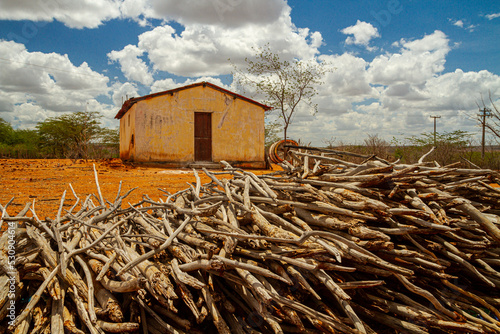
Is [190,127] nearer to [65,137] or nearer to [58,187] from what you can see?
[58,187]

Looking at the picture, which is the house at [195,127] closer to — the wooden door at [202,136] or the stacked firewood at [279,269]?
the wooden door at [202,136]

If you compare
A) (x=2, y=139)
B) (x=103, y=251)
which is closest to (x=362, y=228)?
(x=103, y=251)

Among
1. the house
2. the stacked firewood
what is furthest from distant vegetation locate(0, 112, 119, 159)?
the stacked firewood

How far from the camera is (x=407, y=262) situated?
1.80m

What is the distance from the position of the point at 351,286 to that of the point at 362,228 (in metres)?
0.33

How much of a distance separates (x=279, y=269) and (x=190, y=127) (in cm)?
1384

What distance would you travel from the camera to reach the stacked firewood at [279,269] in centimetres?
159

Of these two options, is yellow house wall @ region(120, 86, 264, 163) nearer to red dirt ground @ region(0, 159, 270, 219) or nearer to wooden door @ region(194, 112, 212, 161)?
wooden door @ region(194, 112, 212, 161)

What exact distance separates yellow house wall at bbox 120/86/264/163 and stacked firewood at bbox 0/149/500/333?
12.7 metres

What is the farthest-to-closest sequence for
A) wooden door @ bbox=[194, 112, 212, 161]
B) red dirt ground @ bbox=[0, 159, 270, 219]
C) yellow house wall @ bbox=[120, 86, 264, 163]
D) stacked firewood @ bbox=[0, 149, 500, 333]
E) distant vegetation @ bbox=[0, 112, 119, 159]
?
distant vegetation @ bbox=[0, 112, 119, 159], wooden door @ bbox=[194, 112, 212, 161], yellow house wall @ bbox=[120, 86, 264, 163], red dirt ground @ bbox=[0, 159, 270, 219], stacked firewood @ bbox=[0, 149, 500, 333]

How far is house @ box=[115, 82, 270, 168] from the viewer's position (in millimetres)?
14406

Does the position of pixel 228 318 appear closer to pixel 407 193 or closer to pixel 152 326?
pixel 152 326

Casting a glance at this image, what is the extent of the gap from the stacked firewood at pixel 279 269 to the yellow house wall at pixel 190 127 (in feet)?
41.8

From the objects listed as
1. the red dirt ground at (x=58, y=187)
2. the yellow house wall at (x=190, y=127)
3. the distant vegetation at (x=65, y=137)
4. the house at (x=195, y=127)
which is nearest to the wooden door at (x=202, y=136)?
the house at (x=195, y=127)
